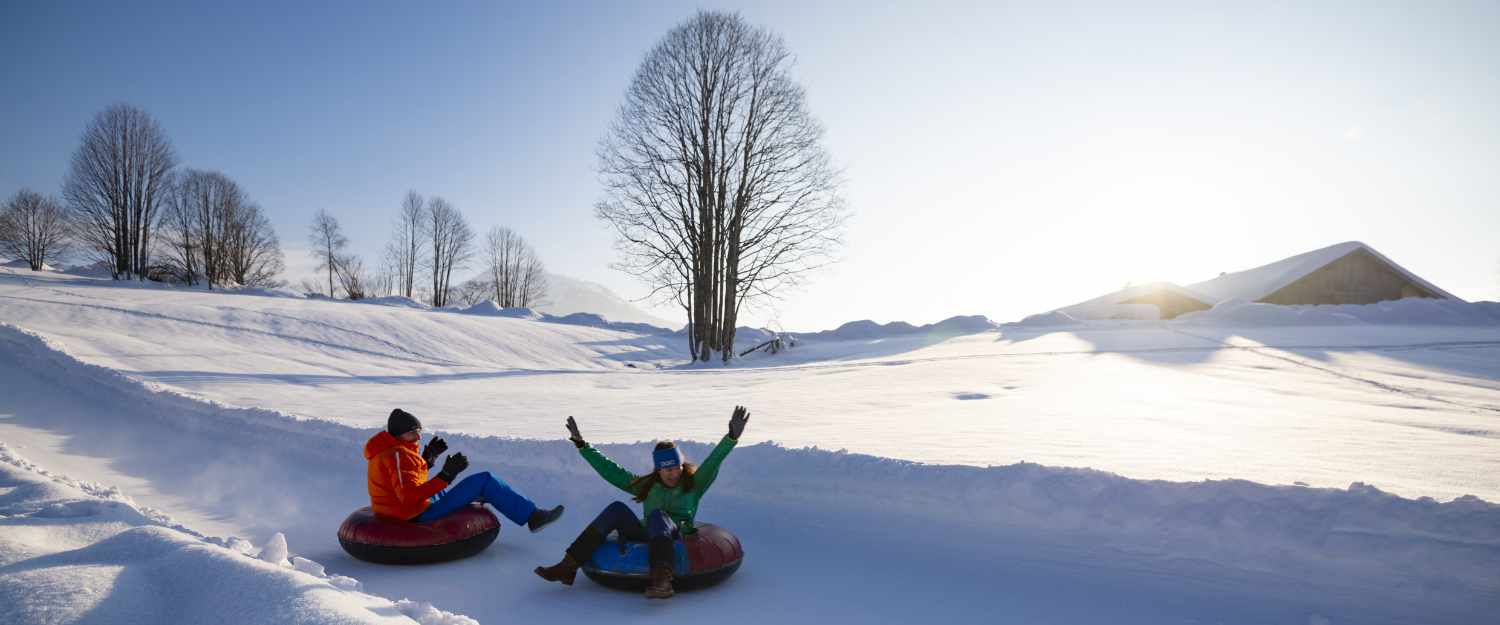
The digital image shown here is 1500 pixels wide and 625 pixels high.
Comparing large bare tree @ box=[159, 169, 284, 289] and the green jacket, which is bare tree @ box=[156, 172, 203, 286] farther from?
the green jacket

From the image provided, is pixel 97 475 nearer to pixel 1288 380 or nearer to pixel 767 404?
pixel 767 404

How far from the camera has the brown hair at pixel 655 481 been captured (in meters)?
4.80

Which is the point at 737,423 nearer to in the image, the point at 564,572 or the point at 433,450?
the point at 564,572

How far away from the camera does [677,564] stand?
4.44 meters

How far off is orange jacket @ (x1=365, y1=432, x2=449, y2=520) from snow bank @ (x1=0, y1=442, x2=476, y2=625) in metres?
0.73

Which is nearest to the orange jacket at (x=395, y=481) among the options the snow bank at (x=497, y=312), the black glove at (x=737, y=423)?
the black glove at (x=737, y=423)

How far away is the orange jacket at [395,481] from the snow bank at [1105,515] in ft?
6.21

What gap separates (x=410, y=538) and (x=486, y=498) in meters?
0.57

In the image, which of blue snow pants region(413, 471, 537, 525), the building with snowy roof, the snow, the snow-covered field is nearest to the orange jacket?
blue snow pants region(413, 471, 537, 525)

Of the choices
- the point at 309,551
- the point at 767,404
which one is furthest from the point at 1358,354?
the point at 309,551

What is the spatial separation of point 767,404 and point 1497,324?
18.6 m

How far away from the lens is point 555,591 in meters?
4.82

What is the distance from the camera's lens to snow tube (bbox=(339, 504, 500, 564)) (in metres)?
5.00

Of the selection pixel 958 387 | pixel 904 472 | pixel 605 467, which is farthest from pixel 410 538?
pixel 958 387
